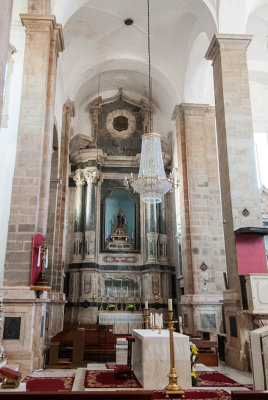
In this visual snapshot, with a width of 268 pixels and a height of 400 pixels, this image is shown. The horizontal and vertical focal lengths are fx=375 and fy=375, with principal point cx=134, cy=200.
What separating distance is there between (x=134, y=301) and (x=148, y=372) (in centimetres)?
1013

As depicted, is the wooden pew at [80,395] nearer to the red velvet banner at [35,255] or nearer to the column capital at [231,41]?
the red velvet banner at [35,255]

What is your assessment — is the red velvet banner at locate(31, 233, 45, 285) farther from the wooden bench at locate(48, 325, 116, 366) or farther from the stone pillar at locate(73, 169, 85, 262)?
the stone pillar at locate(73, 169, 85, 262)

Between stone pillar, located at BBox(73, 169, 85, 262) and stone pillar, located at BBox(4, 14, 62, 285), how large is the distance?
7.66 m

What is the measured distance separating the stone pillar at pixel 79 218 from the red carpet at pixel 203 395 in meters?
10.8

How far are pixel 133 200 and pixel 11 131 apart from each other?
29.7ft

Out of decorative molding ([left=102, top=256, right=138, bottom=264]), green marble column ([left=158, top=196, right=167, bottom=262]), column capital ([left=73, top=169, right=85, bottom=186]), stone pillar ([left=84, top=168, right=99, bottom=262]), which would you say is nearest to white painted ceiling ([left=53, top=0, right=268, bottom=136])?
column capital ([left=73, top=169, right=85, bottom=186])

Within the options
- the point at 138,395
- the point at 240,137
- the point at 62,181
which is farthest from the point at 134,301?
the point at 138,395

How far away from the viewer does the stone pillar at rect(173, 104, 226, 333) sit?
39.7 feet

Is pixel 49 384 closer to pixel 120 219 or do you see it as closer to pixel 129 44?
pixel 120 219

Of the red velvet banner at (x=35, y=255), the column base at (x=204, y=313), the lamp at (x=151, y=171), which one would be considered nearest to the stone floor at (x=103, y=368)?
the red velvet banner at (x=35, y=255)

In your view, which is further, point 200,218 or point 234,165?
point 200,218

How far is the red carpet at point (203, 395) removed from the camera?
510 cm

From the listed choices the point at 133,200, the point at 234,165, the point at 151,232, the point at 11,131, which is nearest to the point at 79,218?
the point at 133,200

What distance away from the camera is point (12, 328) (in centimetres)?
729
